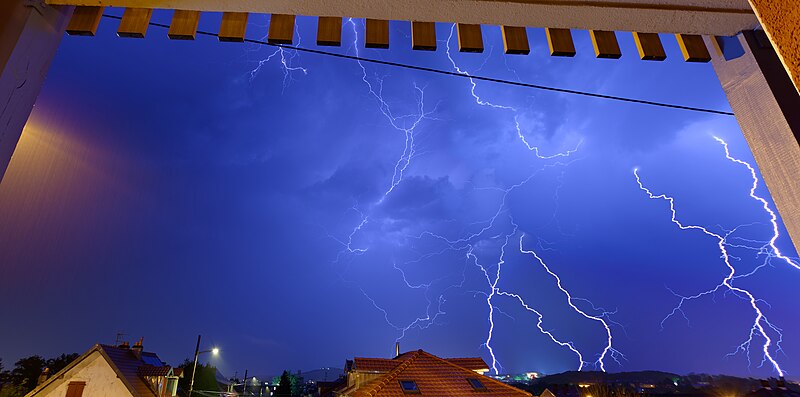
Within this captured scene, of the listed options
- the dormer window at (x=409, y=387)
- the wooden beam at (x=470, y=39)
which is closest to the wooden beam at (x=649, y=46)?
the wooden beam at (x=470, y=39)

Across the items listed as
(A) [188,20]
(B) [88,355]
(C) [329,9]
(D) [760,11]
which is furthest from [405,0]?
(B) [88,355]

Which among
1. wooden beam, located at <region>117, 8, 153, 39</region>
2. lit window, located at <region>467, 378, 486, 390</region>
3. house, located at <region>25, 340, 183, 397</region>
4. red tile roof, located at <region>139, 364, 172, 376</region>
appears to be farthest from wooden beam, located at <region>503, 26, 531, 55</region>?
red tile roof, located at <region>139, 364, 172, 376</region>

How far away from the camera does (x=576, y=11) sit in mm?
2246

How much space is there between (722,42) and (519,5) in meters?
1.46

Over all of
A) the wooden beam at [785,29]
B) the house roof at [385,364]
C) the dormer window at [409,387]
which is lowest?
the dormer window at [409,387]

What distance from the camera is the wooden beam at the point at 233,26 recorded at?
2.26 metres

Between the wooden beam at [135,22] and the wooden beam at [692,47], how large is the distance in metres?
3.28

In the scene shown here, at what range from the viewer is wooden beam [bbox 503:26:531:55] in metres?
2.31

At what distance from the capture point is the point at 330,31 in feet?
7.45

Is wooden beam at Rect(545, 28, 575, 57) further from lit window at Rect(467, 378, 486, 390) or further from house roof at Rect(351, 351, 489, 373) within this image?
house roof at Rect(351, 351, 489, 373)

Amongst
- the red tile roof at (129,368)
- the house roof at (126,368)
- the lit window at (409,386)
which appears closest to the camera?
the lit window at (409,386)

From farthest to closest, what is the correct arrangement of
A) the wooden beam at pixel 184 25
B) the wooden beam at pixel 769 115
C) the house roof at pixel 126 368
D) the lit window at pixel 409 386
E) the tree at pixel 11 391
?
the tree at pixel 11 391
the house roof at pixel 126 368
the lit window at pixel 409 386
the wooden beam at pixel 184 25
the wooden beam at pixel 769 115

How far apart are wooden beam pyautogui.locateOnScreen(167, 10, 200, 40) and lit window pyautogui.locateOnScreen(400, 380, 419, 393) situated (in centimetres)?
1847

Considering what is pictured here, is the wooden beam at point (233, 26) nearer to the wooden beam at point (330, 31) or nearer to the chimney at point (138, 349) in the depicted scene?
the wooden beam at point (330, 31)
